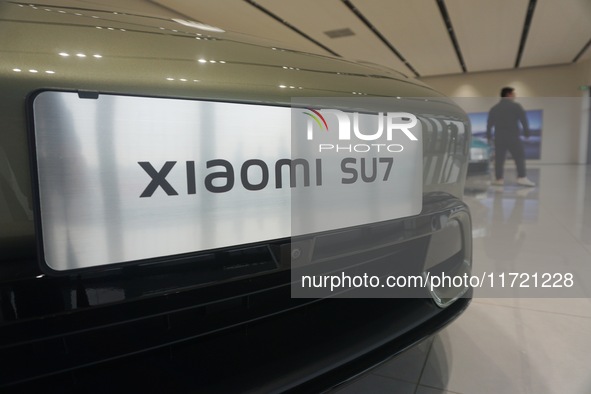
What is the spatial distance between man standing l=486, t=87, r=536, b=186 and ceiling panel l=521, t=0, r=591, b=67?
8.40 feet

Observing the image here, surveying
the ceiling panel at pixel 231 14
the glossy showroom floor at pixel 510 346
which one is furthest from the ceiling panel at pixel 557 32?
the glossy showroom floor at pixel 510 346

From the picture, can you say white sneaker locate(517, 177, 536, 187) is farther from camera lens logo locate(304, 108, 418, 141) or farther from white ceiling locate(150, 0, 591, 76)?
camera lens logo locate(304, 108, 418, 141)

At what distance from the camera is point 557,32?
8.61 m

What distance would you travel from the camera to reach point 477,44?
941cm

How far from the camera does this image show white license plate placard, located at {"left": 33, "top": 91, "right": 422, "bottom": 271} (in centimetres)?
45

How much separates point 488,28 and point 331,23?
3.43 meters

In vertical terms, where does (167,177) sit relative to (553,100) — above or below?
below

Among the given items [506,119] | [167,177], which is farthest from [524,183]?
[167,177]

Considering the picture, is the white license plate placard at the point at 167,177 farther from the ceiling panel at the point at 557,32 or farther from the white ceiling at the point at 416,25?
the ceiling panel at the point at 557,32

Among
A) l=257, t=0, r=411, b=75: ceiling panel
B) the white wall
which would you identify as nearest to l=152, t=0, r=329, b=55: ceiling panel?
l=257, t=0, r=411, b=75: ceiling panel

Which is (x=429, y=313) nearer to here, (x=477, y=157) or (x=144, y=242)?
(x=144, y=242)

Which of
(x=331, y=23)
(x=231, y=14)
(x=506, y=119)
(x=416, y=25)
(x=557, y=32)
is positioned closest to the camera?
(x=506, y=119)

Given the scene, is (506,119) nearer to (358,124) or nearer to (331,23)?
(331,23)

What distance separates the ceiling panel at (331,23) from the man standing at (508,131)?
7.76 feet
